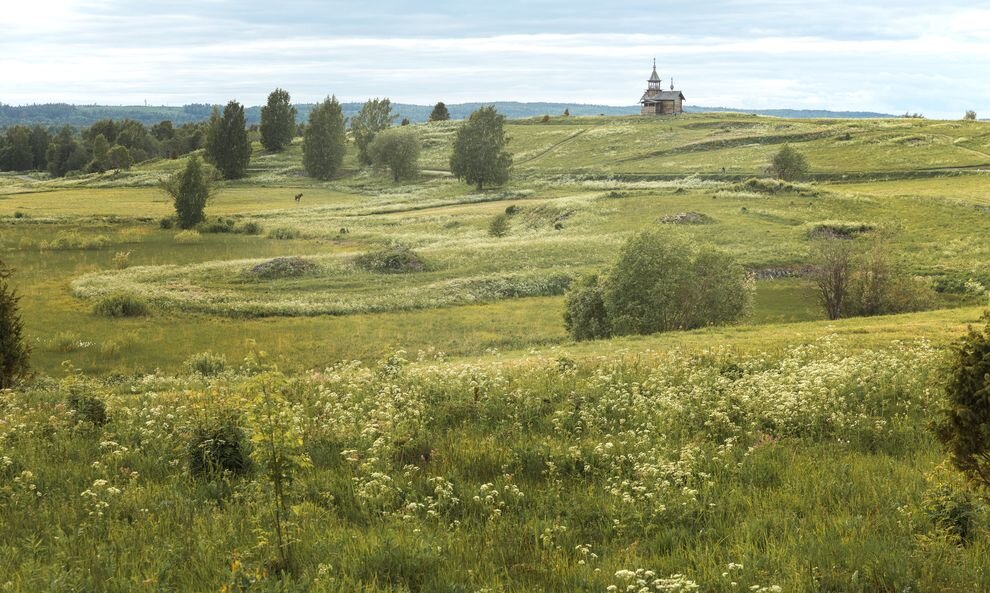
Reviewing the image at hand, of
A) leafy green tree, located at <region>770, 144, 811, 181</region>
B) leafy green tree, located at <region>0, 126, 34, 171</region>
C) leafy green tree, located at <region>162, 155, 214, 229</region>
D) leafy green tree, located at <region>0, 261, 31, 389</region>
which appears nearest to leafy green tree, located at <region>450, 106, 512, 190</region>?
leafy green tree, located at <region>770, 144, 811, 181</region>

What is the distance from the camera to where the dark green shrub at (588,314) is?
4053 cm

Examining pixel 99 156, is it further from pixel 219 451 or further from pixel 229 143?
pixel 219 451

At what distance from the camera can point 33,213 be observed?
89.9 metres

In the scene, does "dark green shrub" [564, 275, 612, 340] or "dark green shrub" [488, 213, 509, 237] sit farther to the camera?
"dark green shrub" [488, 213, 509, 237]

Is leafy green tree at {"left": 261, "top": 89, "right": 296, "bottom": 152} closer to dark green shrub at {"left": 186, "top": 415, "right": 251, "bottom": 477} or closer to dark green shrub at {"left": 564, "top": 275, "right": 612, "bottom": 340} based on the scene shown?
dark green shrub at {"left": 564, "top": 275, "right": 612, "bottom": 340}

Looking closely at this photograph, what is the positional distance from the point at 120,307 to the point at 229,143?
105724 mm

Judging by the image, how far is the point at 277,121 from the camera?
169 m

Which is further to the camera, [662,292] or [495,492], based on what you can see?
[662,292]

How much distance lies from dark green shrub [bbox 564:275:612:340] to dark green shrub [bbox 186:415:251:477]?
1183 inches

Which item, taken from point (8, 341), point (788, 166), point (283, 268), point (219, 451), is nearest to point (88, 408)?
point (219, 451)

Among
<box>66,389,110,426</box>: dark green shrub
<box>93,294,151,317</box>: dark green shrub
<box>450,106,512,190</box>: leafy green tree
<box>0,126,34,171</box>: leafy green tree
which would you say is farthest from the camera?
<box>0,126,34,171</box>: leafy green tree

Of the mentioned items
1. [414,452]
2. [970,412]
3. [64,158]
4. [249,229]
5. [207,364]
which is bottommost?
[207,364]

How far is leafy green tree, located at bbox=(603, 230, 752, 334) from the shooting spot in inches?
1540

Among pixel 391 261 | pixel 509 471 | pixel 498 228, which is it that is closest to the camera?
pixel 509 471
